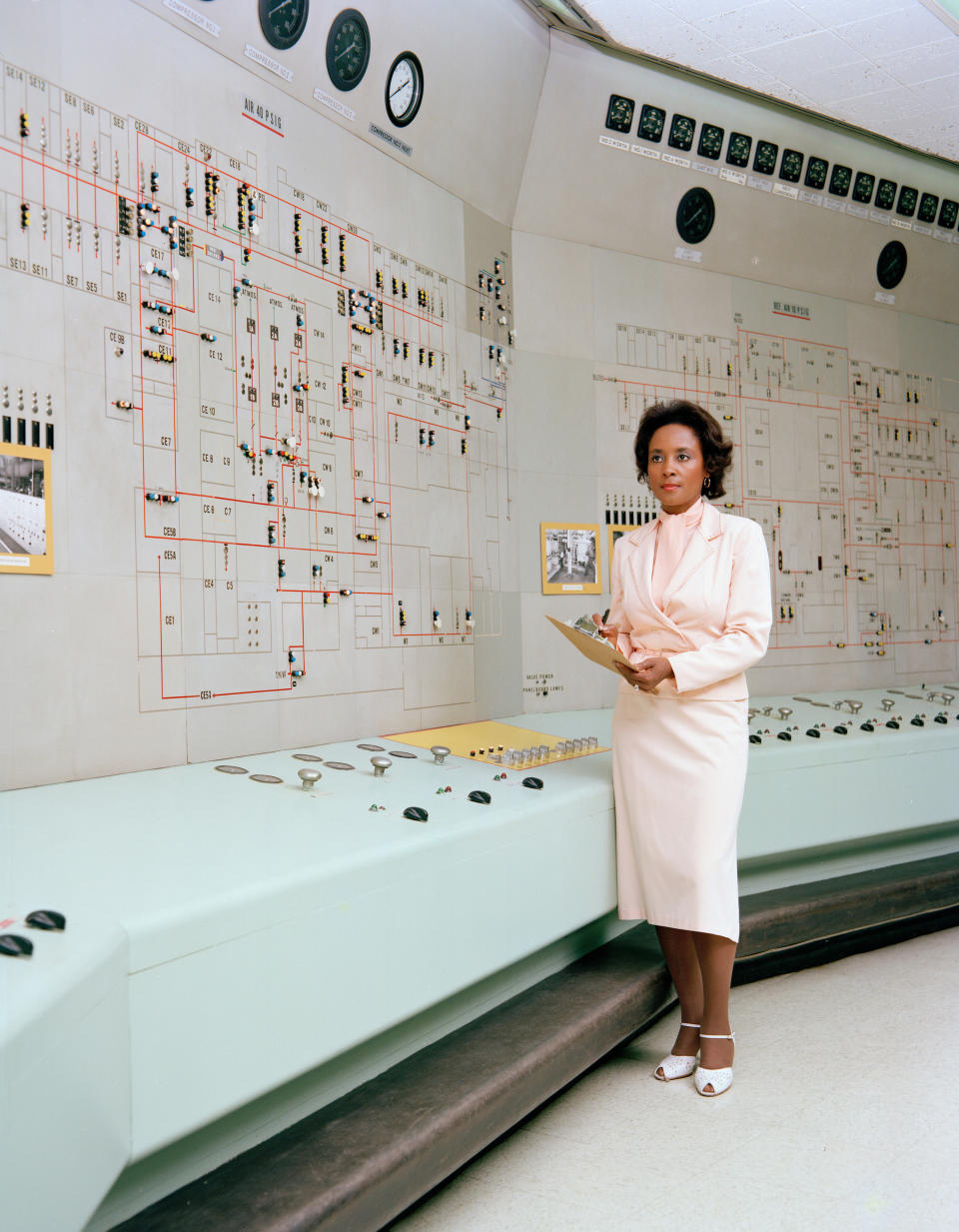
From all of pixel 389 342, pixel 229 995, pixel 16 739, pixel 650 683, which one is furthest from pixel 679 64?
pixel 229 995

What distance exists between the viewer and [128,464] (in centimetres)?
208

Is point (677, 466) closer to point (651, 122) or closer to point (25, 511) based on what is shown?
point (25, 511)

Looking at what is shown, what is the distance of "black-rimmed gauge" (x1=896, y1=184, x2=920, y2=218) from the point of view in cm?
414

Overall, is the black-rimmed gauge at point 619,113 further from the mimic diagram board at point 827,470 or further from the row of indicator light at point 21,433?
the row of indicator light at point 21,433

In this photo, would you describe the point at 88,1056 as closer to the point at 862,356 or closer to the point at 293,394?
the point at 293,394

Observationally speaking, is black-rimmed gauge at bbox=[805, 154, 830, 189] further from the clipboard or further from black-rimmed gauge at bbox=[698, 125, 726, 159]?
the clipboard

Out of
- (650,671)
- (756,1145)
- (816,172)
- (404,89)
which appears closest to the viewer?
(756,1145)

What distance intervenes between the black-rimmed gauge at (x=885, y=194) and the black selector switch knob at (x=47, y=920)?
13.7ft

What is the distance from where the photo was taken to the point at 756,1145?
6.63ft

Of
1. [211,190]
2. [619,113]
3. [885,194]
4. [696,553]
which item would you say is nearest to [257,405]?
[211,190]

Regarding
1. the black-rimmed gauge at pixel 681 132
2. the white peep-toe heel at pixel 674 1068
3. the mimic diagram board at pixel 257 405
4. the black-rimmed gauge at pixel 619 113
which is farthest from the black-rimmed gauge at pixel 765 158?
the white peep-toe heel at pixel 674 1068

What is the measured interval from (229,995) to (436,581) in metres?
1.77

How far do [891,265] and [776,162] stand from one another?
0.91m

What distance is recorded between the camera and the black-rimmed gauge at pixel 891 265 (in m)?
4.27
